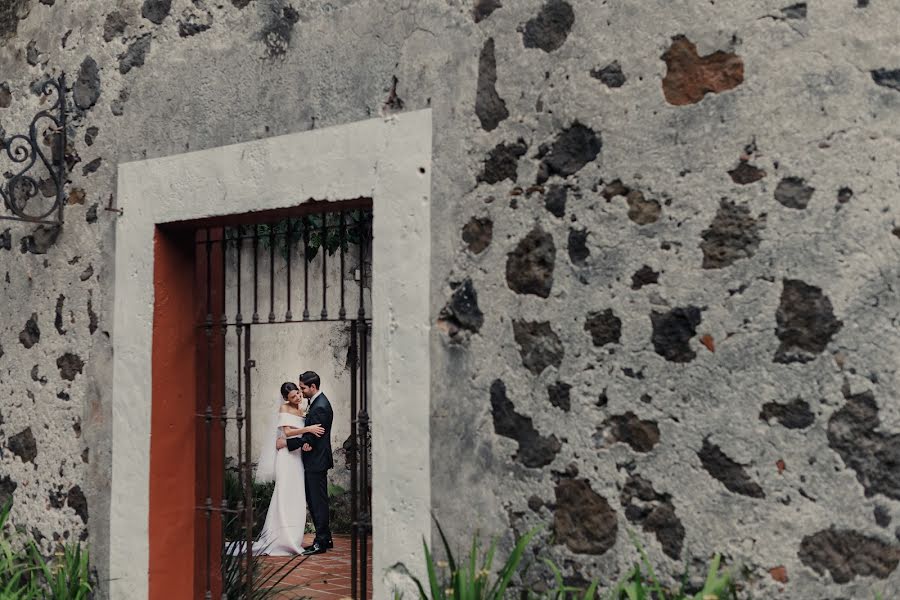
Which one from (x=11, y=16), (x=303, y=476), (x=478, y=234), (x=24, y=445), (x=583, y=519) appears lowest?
(x=303, y=476)

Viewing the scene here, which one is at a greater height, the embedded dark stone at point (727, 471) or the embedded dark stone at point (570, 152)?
the embedded dark stone at point (570, 152)

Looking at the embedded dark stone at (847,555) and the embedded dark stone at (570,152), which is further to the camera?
the embedded dark stone at (570,152)

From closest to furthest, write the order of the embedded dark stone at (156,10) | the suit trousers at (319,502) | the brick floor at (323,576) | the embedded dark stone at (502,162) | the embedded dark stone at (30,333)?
the embedded dark stone at (502,162) → the embedded dark stone at (156,10) → the embedded dark stone at (30,333) → the brick floor at (323,576) → the suit trousers at (319,502)

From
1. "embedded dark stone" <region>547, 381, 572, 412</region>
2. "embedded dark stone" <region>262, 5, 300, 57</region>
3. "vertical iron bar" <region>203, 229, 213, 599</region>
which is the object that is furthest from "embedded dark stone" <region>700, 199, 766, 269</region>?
"vertical iron bar" <region>203, 229, 213, 599</region>

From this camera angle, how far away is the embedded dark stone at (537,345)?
2.87m

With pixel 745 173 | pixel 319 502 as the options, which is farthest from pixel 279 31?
pixel 319 502

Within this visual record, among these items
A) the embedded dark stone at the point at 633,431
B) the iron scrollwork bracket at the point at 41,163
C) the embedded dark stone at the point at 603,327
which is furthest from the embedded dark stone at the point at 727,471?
the iron scrollwork bracket at the point at 41,163

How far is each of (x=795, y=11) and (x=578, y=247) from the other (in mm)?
827

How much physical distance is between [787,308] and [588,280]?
553mm

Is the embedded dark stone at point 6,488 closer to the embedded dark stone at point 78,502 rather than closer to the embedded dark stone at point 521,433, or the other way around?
the embedded dark stone at point 78,502

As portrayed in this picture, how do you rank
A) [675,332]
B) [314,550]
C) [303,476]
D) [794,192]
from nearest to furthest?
[794,192], [675,332], [314,550], [303,476]

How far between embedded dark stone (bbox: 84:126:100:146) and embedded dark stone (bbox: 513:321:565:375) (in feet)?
7.15

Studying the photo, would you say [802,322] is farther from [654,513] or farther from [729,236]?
[654,513]

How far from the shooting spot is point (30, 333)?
172 inches
